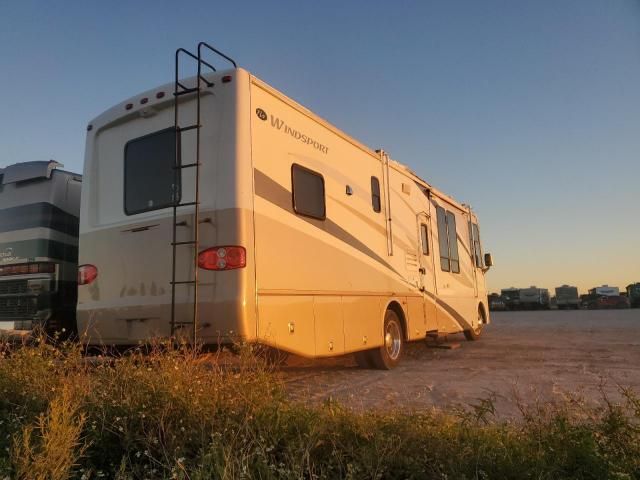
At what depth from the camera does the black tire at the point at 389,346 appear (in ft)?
26.2

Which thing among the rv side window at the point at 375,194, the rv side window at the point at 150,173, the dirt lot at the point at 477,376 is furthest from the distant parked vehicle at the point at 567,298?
the rv side window at the point at 150,173

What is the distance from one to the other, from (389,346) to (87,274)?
4444mm

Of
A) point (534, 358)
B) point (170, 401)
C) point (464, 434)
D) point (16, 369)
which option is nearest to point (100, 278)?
point (16, 369)

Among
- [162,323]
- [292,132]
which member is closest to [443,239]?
[292,132]

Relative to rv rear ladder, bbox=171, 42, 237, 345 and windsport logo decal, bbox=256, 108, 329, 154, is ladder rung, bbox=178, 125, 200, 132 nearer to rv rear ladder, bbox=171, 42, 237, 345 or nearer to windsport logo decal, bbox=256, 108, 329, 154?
rv rear ladder, bbox=171, 42, 237, 345

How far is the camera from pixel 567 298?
45750 millimetres

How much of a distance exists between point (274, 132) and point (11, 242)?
167 inches

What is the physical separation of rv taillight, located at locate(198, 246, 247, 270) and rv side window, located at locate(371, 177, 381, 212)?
136 inches

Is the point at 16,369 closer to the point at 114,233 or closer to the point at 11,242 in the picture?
the point at 114,233

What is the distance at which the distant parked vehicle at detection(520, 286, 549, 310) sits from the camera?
4369 centimetres

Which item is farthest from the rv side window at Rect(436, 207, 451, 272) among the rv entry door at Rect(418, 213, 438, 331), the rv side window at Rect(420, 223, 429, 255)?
the rv side window at Rect(420, 223, 429, 255)

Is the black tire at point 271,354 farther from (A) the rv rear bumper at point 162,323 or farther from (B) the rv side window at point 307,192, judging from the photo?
(B) the rv side window at point 307,192

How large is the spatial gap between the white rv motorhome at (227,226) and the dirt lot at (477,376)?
1.83 ft

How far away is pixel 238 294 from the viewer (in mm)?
5227
